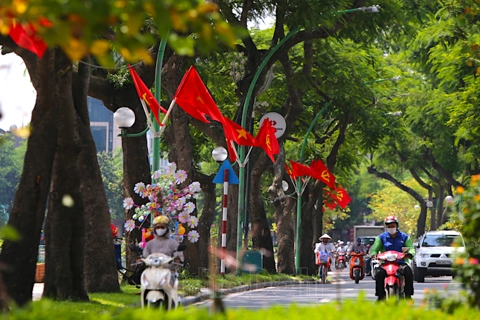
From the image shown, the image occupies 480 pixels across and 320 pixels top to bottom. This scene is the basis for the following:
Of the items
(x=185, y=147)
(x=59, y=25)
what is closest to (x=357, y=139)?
(x=185, y=147)

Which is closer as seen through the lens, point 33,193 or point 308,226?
point 33,193

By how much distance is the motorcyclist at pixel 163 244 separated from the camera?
14461 mm

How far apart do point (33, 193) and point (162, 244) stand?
195 centimetres

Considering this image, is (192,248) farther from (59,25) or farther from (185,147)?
(59,25)

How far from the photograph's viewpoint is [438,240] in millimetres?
36875

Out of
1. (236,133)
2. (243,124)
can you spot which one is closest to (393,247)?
(236,133)

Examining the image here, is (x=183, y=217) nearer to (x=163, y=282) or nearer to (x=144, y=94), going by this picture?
(x=144, y=94)

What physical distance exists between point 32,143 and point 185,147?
1238 cm

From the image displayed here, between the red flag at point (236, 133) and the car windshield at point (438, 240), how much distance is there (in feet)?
37.7

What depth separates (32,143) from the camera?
598 inches

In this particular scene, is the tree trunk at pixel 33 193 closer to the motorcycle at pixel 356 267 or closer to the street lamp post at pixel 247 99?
the street lamp post at pixel 247 99

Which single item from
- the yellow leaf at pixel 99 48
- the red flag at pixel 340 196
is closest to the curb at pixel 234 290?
the yellow leaf at pixel 99 48

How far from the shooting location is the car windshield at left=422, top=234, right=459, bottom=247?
120ft

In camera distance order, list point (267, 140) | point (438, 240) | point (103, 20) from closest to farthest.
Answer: point (103, 20) → point (267, 140) → point (438, 240)
